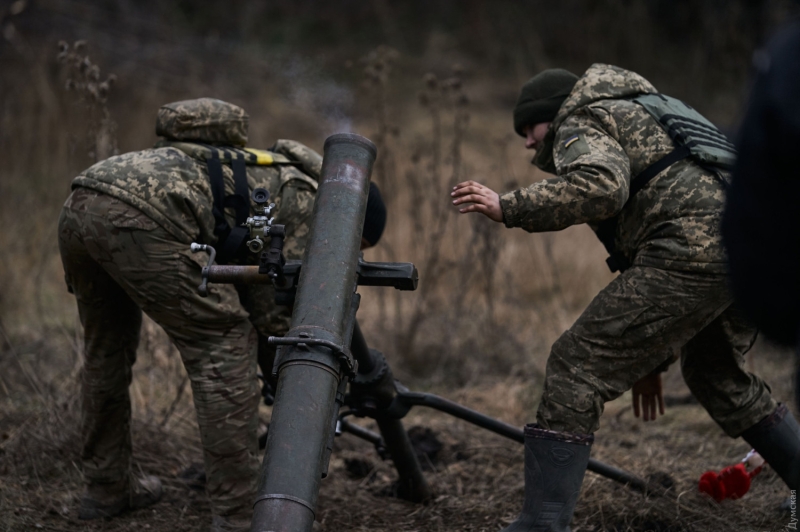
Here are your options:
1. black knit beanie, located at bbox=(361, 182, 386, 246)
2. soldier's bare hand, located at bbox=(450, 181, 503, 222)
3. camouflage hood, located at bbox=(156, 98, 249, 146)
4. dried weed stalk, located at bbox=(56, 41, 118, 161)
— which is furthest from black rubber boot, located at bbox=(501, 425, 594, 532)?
dried weed stalk, located at bbox=(56, 41, 118, 161)

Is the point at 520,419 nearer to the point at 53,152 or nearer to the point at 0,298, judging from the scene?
the point at 0,298

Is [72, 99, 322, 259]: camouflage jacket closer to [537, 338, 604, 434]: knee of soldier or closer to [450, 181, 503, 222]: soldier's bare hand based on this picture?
[450, 181, 503, 222]: soldier's bare hand

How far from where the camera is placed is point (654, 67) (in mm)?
11727

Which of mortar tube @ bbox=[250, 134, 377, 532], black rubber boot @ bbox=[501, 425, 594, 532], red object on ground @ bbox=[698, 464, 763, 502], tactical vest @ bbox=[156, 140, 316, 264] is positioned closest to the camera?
mortar tube @ bbox=[250, 134, 377, 532]

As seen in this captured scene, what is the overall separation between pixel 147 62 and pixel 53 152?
112 inches

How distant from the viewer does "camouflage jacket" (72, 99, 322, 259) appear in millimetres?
3064

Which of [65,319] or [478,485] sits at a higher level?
[65,319]

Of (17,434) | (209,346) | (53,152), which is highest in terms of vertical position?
(53,152)

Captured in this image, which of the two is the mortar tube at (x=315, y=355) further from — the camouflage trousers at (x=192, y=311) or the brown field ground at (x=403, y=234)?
the brown field ground at (x=403, y=234)

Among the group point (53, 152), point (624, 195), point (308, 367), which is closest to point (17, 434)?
point (308, 367)

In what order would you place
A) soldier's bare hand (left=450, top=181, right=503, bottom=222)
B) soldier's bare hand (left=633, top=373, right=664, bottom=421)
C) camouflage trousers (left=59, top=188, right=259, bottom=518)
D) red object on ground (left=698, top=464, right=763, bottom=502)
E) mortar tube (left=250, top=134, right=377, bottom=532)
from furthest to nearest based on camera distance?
soldier's bare hand (left=633, top=373, right=664, bottom=421) → red object on ground (left=698, top=464, right=763, bottom=502) → camouflage trousers (left=59, top=188, right=259, bottom=518) → soldier's bare hand (left=450, top=181, right=503, bottom=222) → mortar tube (left=250, top=134, right=377, bottom=532)

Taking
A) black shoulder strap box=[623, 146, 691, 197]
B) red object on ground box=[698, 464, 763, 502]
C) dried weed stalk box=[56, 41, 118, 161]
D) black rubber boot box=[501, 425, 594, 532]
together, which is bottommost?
black rubber boot box=[501, 425, 594, 532]

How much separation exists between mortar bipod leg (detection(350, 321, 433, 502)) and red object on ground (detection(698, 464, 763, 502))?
128 cm

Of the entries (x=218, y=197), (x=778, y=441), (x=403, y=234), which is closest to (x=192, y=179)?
(x=218, y=197)
